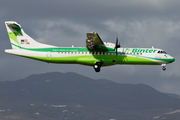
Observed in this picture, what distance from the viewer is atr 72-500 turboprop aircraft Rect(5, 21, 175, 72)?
→ 49.9m

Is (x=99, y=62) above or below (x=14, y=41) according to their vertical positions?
below

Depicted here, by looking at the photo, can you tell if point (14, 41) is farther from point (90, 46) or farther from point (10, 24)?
point (90, 46)

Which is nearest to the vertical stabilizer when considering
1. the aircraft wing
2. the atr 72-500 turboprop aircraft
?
the atr 72-500 turboprop aircraft

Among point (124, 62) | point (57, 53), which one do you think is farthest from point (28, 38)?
point (124, 62)

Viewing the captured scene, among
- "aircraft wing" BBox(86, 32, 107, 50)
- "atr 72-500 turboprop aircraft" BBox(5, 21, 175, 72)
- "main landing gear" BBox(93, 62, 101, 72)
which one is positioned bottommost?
"main landing gear" BBox(93, 62, 101, 72)

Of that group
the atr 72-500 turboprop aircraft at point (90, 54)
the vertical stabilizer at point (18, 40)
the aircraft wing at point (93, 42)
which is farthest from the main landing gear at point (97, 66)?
the vertical stabilizer at point (18, 40)

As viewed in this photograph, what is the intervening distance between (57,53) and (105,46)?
24.5 ft

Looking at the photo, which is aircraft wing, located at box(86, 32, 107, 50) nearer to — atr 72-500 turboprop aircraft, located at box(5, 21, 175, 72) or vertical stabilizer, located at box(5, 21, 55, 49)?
atr 72-500 turboprop aircraft, located at box(5, 21, 175, 72)

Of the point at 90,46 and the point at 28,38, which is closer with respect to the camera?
the point at 90,46

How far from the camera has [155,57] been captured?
168 feet

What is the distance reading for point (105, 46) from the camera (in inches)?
1965

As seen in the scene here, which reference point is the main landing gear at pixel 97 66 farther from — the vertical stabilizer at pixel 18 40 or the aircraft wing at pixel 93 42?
the vertical stabilizer at pixel 18 40

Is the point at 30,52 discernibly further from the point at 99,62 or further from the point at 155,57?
the point at 155,57

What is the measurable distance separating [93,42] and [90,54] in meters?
2.53
